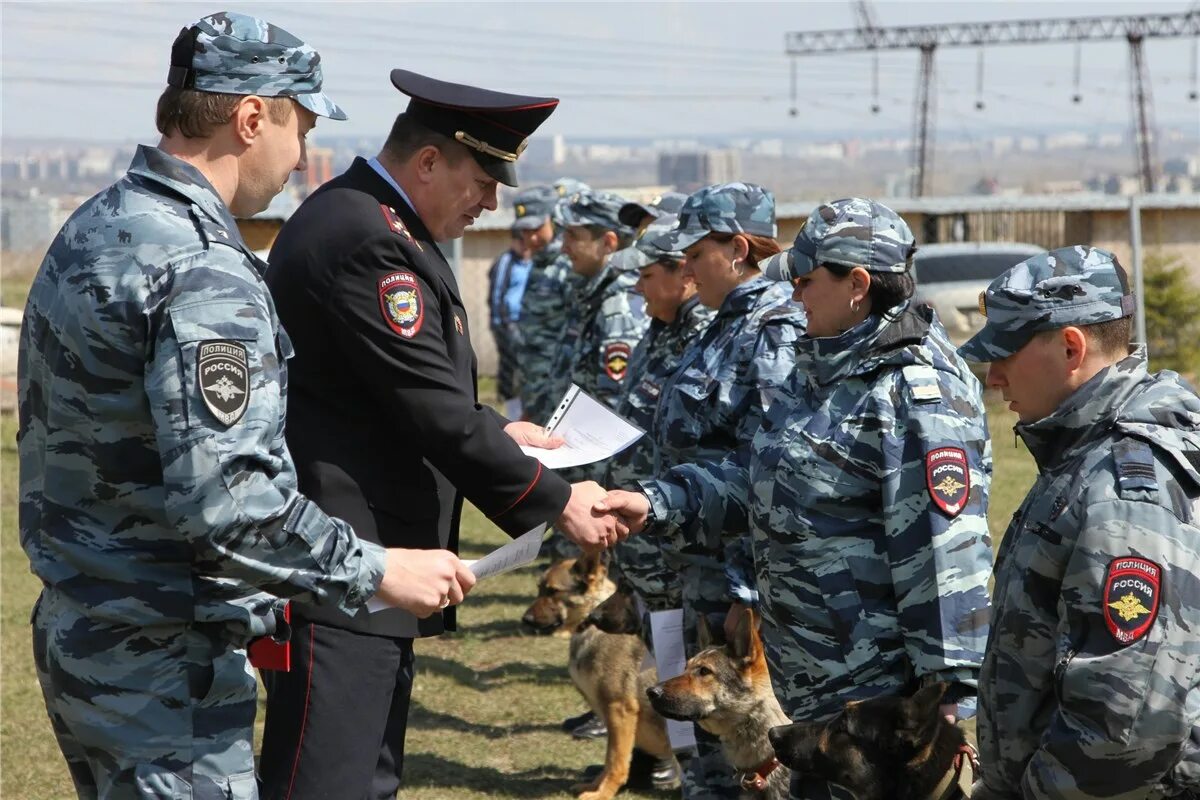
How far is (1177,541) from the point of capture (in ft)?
8.36

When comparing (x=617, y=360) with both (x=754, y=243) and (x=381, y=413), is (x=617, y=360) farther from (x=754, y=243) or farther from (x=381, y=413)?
(x=381, y=413)

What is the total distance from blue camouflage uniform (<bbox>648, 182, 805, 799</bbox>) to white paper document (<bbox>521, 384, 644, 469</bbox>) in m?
0.46

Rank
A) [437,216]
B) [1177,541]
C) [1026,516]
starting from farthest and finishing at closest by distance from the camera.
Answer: [437,216]
[1026,516]
[1177,541]

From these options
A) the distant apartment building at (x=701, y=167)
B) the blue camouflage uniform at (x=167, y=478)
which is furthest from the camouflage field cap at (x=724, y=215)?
the distant apartment building at (x=701, y=167)

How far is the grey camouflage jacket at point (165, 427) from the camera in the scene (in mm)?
2484

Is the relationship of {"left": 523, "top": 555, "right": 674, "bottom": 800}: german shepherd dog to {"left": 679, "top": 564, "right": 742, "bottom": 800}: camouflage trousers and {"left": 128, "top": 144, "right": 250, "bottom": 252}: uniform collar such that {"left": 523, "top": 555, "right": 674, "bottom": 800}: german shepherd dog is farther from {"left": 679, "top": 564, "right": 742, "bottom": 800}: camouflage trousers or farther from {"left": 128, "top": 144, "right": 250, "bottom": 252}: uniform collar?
{"left": 128, "top": 144, "right": 250, "bottom": 252}: uniform collar

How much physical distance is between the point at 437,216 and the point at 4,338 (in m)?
15.2

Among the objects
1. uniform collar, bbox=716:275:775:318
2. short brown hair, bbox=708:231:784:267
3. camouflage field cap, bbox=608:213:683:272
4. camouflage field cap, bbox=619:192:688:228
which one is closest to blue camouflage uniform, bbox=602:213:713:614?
camouflage field cap, bbox=608:213:683:272

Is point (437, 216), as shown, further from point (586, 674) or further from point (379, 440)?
point (586, 674)

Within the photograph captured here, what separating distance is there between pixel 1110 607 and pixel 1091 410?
1.34ft

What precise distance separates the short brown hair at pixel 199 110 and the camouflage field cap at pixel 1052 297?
148 centimetres

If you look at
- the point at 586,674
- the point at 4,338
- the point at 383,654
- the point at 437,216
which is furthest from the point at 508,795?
the point at 4,338

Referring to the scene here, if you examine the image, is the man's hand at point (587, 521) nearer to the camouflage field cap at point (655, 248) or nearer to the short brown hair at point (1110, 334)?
the short brown hair at point (1110, 334)

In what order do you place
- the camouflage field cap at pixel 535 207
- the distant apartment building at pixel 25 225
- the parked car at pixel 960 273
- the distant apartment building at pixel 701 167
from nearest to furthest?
1. the camouflage field cap at pixel 535 207
2. the parked car at pixel 960 273
3. the distant apartment building at pixel 25 225
4. the distant apartment building at pixel 701 167
